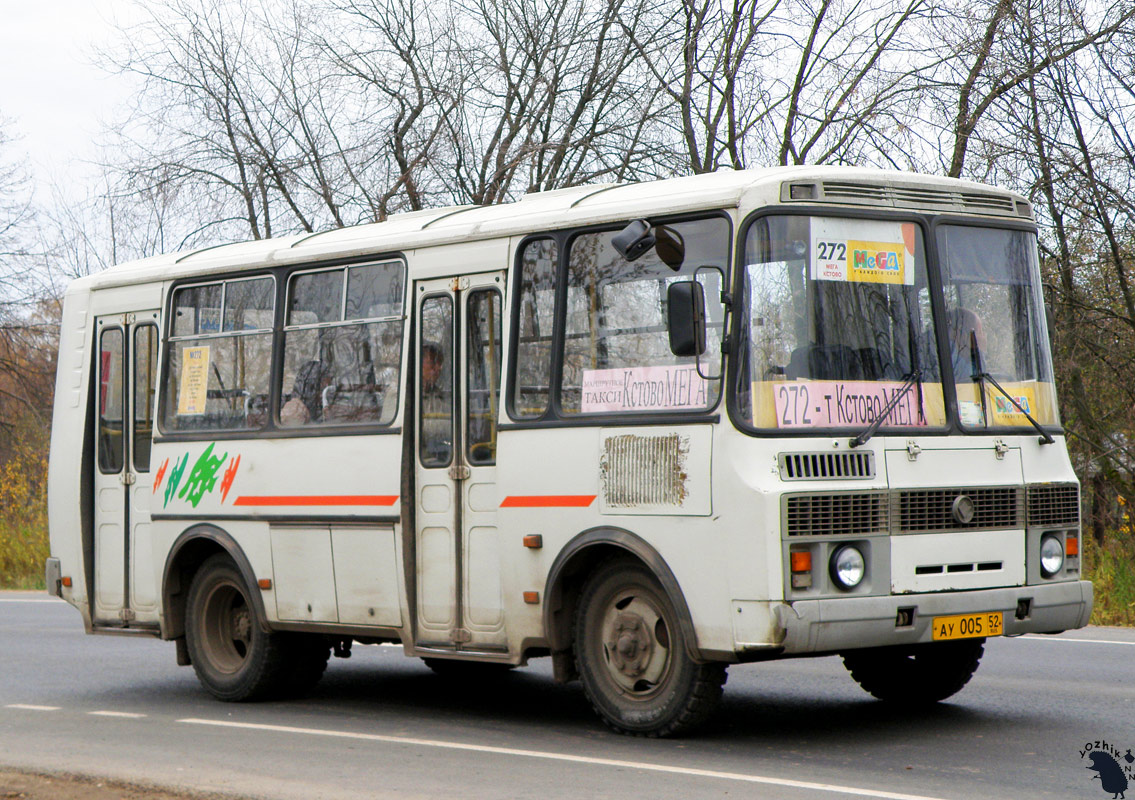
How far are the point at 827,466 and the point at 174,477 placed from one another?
525cm

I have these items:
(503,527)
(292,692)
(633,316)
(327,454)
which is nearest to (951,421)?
(633,316)

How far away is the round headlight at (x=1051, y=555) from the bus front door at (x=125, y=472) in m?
6.09

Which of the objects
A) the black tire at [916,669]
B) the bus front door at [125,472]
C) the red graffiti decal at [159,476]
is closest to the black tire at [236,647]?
the bus front door at [125,472]

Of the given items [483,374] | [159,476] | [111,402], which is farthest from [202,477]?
[483,374]

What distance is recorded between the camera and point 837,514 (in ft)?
26.7

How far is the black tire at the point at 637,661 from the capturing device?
847cm

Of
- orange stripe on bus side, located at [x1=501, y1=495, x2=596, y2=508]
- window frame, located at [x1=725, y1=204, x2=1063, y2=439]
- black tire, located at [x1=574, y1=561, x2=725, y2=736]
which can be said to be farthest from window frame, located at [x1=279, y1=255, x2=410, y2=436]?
window frame, located at [x1=725, y1=204, x2=1063, y2=439]

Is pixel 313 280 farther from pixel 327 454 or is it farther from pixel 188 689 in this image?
pixel 188 689

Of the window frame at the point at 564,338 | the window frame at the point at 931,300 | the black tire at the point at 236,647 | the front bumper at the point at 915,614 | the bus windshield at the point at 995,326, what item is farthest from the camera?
the black tire at the point at 236,647

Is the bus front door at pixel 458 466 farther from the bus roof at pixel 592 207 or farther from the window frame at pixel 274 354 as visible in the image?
the bus roof at pixel 592 207

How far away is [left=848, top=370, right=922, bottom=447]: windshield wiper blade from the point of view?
8.23 m

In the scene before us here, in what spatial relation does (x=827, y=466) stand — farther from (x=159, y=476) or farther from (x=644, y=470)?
(x=159, y=476)

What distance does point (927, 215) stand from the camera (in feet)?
29.0

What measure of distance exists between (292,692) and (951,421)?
500 cm
